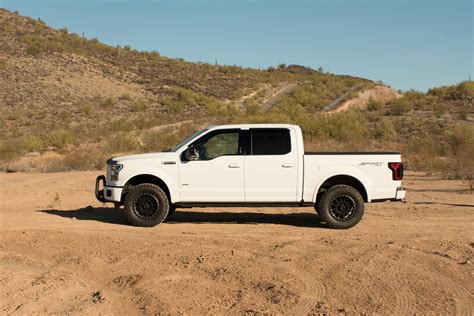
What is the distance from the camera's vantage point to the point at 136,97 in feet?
159

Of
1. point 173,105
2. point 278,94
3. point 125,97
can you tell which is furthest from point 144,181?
point 278,94

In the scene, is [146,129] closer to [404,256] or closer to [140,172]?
[140,172]

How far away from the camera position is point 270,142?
10.9 metres

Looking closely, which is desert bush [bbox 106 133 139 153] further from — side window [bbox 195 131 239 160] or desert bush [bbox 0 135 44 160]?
side window [bbox 195 131 239 160]

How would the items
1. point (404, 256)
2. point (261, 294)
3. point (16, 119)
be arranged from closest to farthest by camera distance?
point (261, 294)
point (404, 256)
point (16, 119)

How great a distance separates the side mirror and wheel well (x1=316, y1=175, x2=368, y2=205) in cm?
246


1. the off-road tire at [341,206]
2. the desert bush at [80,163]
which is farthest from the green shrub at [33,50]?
the off-road tire at [341,206]

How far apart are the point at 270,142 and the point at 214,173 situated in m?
1.21

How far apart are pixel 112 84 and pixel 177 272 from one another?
148ft

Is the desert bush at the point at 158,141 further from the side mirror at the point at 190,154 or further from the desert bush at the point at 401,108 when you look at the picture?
the desert bush at the point at 401,108

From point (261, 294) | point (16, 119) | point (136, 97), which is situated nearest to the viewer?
point (261, 294)

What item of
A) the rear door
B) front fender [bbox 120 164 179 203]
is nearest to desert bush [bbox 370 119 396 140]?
the rear door

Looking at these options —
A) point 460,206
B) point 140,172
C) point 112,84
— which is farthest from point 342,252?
point 112,84

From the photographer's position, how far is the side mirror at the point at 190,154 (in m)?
10.8
